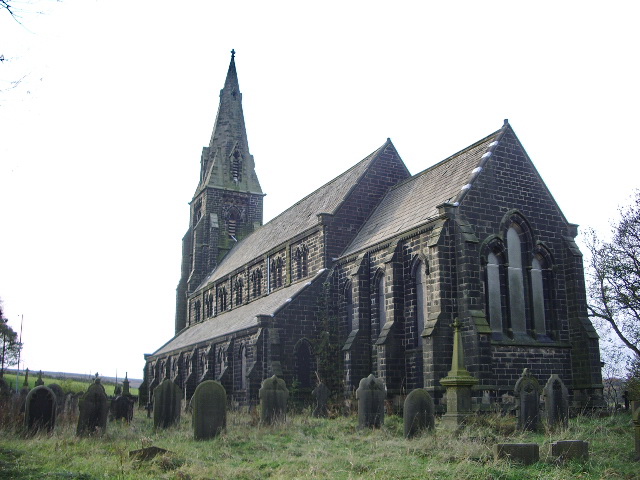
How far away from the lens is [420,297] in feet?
74.6

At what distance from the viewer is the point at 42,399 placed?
1712cm

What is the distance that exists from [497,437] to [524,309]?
346 inches

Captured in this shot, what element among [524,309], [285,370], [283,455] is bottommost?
[283,455]

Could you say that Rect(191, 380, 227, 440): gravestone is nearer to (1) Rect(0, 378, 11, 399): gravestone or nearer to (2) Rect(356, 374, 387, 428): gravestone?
(2) Rect(356, 374, 387, 428): gravestone

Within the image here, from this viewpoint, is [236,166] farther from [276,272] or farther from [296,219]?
[276,272]

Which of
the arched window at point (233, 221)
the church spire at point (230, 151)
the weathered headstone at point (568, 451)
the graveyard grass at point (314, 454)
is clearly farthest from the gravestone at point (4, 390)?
the church spire at point (230, 151)

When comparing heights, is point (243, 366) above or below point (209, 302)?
below

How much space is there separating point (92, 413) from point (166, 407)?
234cm

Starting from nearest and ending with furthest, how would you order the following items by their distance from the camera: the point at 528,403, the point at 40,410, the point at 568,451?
the point at 568,451 → the point at 528,403 → the point at 40,410

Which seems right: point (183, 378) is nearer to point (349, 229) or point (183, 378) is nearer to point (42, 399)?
point (349, 229)

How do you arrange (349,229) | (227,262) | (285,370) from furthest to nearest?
(227,262) → (349,229) → (285,370)

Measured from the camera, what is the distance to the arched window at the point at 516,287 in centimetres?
2178

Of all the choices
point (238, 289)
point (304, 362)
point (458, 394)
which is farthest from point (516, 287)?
point (238, 289)

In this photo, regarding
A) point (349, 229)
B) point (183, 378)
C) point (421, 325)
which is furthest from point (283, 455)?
point (183, 378)
